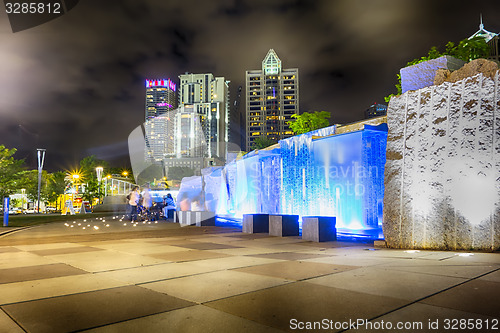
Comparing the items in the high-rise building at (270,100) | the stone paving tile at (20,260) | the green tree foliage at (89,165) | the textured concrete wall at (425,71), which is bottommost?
the stone paving tile at (20,260)

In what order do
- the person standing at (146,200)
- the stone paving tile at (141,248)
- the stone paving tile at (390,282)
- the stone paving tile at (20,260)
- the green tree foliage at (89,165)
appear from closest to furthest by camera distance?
the stone paving tile at (390,282) < the stone paving tile at (20,260) < the stone paving tile at (141,248) < the person standing at (146,200) < the green tree foliage at (89,165)

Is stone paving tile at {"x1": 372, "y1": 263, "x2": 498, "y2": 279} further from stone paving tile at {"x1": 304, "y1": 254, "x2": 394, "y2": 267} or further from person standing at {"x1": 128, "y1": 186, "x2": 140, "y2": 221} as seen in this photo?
person standing at {"x1": 128, "y1": 186, "x2": 140, "y2": 221}

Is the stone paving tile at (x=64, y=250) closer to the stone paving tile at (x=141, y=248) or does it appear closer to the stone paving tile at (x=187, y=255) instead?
the stone paving tile at (x=141, y=248)

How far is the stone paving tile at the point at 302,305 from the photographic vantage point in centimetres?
354

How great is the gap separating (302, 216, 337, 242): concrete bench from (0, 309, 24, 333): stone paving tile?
8.23m

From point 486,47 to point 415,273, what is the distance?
2997cm

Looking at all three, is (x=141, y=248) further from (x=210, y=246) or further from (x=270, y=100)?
(x=270, y=100)

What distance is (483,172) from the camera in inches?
304

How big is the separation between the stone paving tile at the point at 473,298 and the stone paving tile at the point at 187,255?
4669 millimetres

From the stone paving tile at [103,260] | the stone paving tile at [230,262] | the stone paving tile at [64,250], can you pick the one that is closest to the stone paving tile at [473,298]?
the stone paving tile at [230,262]

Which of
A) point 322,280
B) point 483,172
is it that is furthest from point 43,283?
point 483,172

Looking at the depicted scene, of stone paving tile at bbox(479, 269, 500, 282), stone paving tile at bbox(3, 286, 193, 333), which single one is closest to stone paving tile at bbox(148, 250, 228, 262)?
stone paving tile at bbox(3, 286, 193, 333)

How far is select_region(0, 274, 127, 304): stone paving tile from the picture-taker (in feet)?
14.9

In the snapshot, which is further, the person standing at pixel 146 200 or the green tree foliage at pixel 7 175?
the green tree foliage at pixel 7 175
